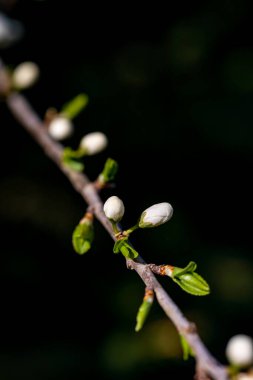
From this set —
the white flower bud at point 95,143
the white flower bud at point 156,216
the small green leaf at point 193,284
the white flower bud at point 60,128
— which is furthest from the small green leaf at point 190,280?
the white flower bud at point 60,128

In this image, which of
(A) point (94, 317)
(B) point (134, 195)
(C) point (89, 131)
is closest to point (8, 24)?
(C) point (89, 131)

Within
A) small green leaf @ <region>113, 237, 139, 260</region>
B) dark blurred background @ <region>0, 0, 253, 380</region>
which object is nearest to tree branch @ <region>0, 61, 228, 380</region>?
small green leaf @ <region>113, 237, 139, 260</region>

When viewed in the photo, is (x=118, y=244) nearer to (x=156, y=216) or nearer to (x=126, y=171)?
(x=156, y=216)

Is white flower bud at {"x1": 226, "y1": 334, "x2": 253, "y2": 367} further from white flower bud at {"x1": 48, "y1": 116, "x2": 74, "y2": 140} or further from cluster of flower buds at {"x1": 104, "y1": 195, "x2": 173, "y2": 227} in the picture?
white flower bud at {"x1": 48, "y1": 116, "x2": 74, "y2": 140}

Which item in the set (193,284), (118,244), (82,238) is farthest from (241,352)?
(82,238)

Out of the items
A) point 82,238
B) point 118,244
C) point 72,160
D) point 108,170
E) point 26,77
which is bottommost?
point 118,244

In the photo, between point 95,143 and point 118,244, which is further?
point 95,143
